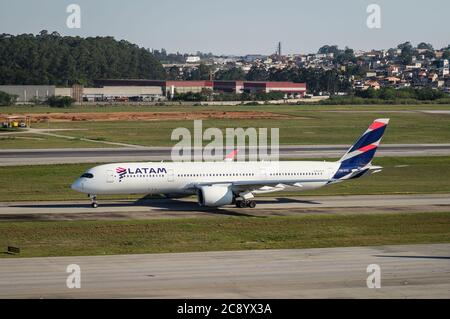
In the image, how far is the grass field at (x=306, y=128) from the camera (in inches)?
4722

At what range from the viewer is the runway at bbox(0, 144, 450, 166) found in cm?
9282

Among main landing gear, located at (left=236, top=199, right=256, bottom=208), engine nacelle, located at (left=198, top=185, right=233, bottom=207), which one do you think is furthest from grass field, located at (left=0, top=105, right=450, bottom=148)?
engine nacelle, located at (left=198, top=185, right=233, bottom=207)

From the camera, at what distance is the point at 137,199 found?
67.6 m

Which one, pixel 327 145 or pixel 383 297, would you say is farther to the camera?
pixel 327 145

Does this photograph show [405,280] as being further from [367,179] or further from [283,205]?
[367,179]

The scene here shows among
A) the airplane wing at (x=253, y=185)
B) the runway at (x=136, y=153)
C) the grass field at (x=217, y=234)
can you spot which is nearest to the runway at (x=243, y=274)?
the grass field at (x=217, y=234)

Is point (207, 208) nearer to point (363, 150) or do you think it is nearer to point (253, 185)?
point (253, 185)

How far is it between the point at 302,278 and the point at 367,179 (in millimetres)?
41254

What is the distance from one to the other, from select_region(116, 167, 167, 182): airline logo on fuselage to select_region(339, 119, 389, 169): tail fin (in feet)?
49.5

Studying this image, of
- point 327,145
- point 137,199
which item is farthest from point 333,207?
point 327,145

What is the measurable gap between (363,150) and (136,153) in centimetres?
3941

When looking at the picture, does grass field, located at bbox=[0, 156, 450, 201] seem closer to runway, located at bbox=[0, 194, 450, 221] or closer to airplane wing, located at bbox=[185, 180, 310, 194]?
runway, located at bbox=[0, 194, 450, 221]

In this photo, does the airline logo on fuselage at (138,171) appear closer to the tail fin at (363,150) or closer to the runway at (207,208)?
the runway at (207,208)

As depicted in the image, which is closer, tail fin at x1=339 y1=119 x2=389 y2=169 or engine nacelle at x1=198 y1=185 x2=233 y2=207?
engine nacelle at x1=198 y1=185 x2=233 y2=207
